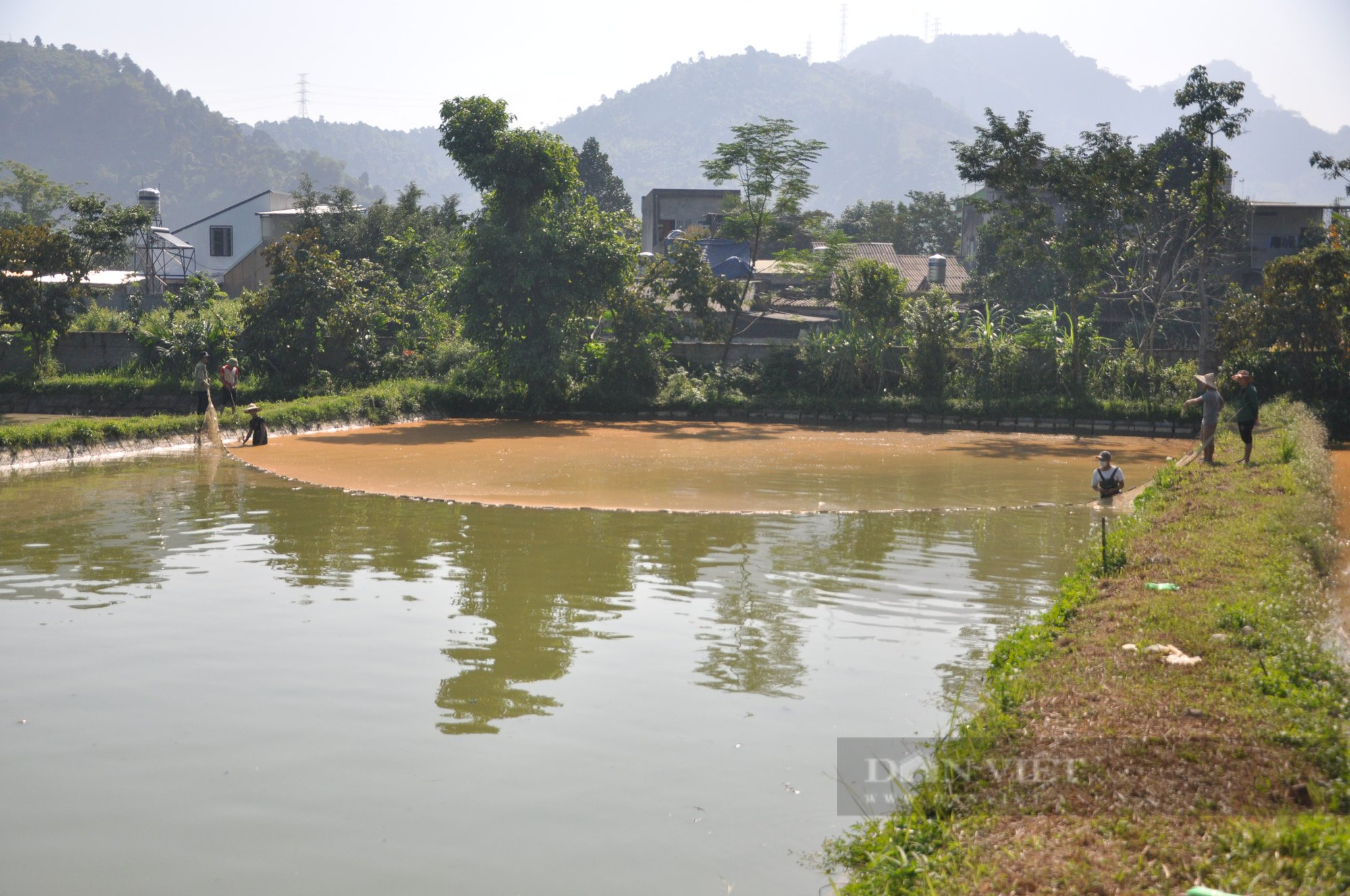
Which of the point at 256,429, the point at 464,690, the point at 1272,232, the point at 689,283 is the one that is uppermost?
the point at 1272,232

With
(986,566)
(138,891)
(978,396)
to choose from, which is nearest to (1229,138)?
(978,396)

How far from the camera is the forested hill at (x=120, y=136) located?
470ft

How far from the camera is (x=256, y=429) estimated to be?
2044 cm

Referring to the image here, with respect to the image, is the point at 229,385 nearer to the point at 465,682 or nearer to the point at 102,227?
the point at 102,227

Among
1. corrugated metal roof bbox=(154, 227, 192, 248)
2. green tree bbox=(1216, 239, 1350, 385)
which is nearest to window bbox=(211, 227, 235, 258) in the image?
corrugated metal roof bbox=(154, 227, 192, 248)

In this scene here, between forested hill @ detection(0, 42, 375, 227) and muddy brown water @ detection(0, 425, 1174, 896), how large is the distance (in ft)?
471

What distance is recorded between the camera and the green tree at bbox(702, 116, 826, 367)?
93.4 ft

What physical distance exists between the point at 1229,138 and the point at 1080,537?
1836 cm

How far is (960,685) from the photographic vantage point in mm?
7273

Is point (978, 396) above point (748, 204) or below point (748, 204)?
below

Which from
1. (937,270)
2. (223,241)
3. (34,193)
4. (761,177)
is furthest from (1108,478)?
(34,193)

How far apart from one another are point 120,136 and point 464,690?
166 meters

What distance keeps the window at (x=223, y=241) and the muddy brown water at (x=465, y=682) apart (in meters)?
39.1

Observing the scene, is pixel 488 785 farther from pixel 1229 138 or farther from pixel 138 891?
pixel 1229 138
